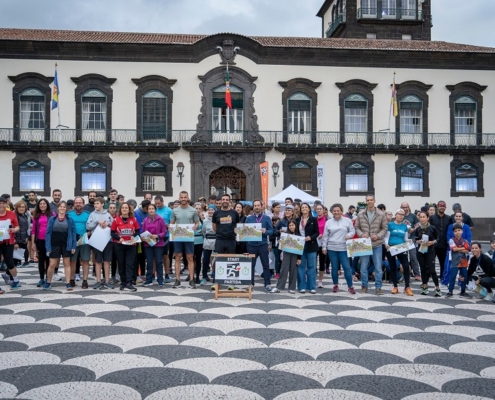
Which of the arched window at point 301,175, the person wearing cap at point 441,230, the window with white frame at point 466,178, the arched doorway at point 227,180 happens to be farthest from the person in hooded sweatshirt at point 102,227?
the window with white frame at point 466,178

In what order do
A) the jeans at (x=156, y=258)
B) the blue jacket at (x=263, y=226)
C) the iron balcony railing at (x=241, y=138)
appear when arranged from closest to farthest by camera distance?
1. the blue jacket at (x=263, y=226)
2. the jeans at (x=156, y=258)
3. the iron balcony railing at (x=241, y=138)

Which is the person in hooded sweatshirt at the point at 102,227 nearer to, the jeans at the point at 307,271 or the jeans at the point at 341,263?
the jeans at the point at 307,271

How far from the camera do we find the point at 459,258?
1127cm

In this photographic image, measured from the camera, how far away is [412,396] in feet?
16.6

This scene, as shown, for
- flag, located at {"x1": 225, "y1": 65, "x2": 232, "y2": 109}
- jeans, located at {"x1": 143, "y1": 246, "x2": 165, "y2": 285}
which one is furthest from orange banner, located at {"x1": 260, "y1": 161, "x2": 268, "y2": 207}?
jeans, located at {"x1": 143, "y1": 246, "x2": 165, "y2": 285}

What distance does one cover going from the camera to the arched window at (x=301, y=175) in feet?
108

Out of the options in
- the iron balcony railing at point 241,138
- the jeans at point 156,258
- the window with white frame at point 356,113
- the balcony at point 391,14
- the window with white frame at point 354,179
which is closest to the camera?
the jeans at point 156,258

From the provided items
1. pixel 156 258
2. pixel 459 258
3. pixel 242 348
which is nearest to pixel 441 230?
pixel 459 258

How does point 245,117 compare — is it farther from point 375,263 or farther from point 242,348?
point 242,348

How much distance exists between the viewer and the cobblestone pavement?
523 centimetres

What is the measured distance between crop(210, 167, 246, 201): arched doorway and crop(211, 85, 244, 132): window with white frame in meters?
2.21

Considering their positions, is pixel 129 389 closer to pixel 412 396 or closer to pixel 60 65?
pixel 412 396

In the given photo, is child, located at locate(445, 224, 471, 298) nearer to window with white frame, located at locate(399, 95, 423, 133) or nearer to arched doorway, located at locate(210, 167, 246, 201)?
arched doorway, located at locate(210, 167, 246, 201)

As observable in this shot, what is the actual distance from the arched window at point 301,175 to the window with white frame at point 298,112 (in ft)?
6.30
